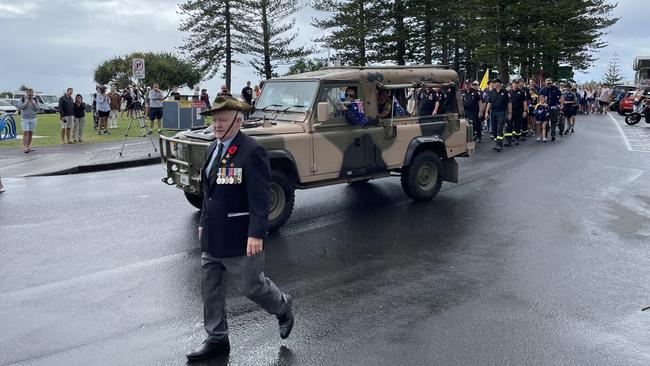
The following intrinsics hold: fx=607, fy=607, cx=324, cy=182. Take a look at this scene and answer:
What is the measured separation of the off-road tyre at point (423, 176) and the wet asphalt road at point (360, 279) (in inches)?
8.2

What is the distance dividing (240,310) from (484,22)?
35.4 metres

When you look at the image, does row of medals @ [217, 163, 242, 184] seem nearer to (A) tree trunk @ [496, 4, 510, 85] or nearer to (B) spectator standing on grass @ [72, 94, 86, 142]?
(B) spectator standing on grass @ [72, 94, 86, 142]

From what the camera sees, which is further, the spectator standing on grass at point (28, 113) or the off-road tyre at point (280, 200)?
the spectator standing on grass at point (28, 113)

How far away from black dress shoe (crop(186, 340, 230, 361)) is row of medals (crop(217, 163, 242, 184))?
1205mm

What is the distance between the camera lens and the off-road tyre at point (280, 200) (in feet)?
26.5

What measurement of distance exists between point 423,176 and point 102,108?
52.3 ft

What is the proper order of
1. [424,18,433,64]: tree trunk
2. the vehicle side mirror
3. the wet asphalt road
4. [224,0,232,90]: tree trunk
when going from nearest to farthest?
1. the wet asphalt road
2. the vehicle side mirror
3. [424,18,433,64]: tree trunk
4. [224,0,232,90]: tree trunk

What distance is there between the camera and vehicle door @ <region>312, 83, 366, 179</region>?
8.55 m

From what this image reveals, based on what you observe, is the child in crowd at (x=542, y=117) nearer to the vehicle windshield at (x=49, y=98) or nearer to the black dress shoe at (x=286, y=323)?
the black dress shoe at (x=286, y=323)

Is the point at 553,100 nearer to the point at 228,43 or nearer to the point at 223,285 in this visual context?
the point at 223,285

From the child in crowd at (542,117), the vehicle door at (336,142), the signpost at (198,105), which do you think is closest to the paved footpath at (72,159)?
the signpost at (198,105)

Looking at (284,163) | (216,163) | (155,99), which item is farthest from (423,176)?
(155,99)

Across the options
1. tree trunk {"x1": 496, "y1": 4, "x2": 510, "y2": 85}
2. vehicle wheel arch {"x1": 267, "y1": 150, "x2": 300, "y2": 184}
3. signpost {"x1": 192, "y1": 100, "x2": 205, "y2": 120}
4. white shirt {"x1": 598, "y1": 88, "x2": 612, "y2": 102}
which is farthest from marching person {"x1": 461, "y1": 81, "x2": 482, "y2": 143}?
white shirt {"x1": 598, "y1": 88, "x2": 612, "y2": 102}

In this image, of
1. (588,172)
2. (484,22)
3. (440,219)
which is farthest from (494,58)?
(440,219)
